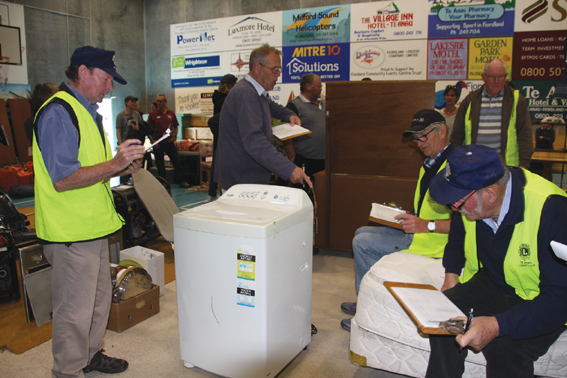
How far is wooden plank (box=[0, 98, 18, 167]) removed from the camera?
24.0 ft

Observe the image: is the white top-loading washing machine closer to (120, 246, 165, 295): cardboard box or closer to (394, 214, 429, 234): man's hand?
(394, 214, 429, 234): man's hand

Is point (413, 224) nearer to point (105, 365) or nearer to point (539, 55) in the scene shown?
point (105, 365)

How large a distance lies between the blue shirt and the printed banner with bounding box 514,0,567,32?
21.6 feet

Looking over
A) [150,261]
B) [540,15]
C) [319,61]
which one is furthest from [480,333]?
[319,61]

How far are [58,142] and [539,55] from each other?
264 inches

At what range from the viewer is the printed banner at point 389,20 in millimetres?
6590

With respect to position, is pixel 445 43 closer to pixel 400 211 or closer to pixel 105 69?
pixel 400 211

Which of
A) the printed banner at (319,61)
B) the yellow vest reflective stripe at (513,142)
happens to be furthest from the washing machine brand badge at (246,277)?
the printed banner at (319,61)

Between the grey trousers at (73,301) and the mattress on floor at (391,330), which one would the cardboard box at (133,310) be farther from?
the mattress on floor at (391,330)

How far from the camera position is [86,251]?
191 centimetres

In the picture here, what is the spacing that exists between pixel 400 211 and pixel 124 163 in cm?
163

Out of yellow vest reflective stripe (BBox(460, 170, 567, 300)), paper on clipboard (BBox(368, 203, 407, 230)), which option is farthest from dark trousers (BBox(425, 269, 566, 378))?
paper on clipboard (BBox(368, 203, 407, 230))

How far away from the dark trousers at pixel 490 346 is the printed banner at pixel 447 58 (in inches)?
216

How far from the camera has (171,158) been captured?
7934mm
